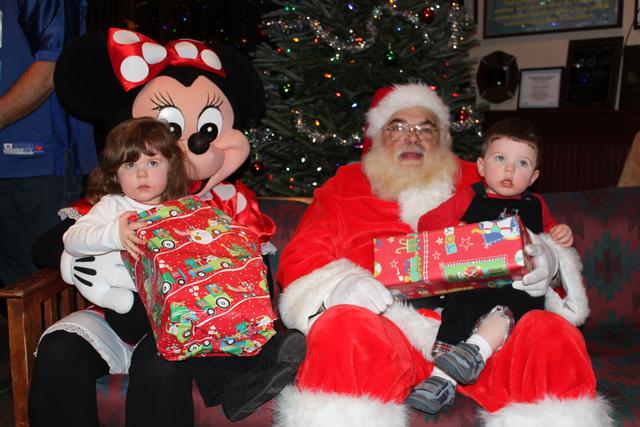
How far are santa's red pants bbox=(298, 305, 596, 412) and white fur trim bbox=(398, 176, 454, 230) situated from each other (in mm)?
Result: 635

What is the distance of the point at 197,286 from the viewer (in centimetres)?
188

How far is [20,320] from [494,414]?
1.52 metres

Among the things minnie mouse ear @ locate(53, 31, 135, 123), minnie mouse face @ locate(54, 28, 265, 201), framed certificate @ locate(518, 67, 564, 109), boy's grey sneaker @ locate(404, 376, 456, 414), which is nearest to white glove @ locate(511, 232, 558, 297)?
boy's grey sneaker @ locate(404, 376, 456, 414)

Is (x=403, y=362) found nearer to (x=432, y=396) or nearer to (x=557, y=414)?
(x=432, y=396)

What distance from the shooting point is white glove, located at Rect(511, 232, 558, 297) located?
2.08m

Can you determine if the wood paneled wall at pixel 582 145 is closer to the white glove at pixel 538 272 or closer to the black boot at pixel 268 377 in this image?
the white glove at pixel 538 272

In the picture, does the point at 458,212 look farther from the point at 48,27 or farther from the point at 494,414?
the point at 48,27

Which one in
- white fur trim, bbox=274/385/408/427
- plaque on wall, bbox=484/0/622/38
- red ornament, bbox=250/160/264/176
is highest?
plaque on wall, bbox=484/0/622/38

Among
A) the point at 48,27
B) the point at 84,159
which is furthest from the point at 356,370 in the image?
the point at 48,27

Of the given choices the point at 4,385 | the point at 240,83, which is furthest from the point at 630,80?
the point at 4,385

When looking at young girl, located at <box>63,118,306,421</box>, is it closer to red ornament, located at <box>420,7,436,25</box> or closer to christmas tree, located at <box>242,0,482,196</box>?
christmas tree, located at <box>242,0,482,196</box>

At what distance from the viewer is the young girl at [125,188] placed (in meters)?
2.09

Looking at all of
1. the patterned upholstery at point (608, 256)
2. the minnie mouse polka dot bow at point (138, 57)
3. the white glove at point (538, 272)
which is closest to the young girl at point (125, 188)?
the minnie mouse polka dot bow at point (138, 57)

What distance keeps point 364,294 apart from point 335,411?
0.42 metres
